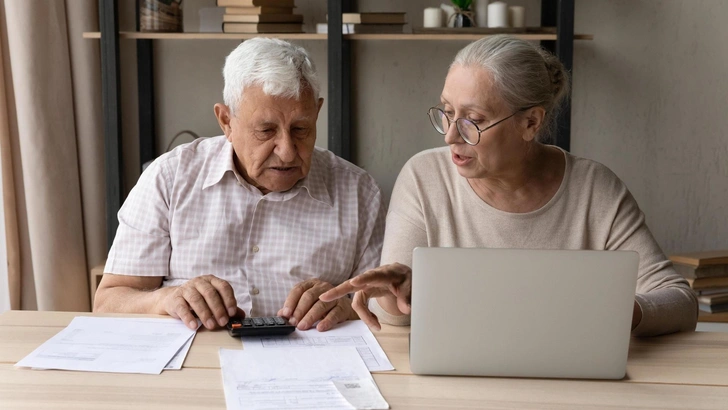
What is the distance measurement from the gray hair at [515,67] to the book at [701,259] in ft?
4.04

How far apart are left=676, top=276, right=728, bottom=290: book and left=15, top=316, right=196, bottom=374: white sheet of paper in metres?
1.87

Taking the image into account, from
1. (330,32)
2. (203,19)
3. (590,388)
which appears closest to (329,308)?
(590,388)

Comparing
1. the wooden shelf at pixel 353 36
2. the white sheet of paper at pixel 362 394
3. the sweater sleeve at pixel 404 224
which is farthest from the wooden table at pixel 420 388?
the wooden shelf at pixel 353 36

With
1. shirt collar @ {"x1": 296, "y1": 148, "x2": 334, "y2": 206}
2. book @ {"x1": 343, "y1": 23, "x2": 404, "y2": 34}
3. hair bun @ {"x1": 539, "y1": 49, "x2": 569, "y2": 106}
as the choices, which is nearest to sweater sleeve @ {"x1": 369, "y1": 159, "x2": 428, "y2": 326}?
shirt collar @ {"x1": 296, "y1": 148, "x2": 334, "y2": 206}

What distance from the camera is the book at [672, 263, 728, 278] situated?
8.58 ft

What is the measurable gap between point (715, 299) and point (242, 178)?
5.51 ft

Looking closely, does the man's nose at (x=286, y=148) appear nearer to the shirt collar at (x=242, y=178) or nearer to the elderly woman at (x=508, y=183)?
the shirt collar at (x=242, y=178)

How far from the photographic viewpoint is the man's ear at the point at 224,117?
183 cm

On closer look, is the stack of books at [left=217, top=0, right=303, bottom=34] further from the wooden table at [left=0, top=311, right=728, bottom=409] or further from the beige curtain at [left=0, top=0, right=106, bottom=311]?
the wooden table at [left=0, top=311, right=728, bottom=409]

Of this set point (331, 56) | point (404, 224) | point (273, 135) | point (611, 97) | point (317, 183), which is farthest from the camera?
point (611, 97)

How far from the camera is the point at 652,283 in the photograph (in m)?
1.53

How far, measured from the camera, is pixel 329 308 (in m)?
1.45

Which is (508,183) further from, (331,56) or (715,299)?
(715,299)

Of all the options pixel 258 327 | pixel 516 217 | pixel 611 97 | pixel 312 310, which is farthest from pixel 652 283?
pixel 611 97
